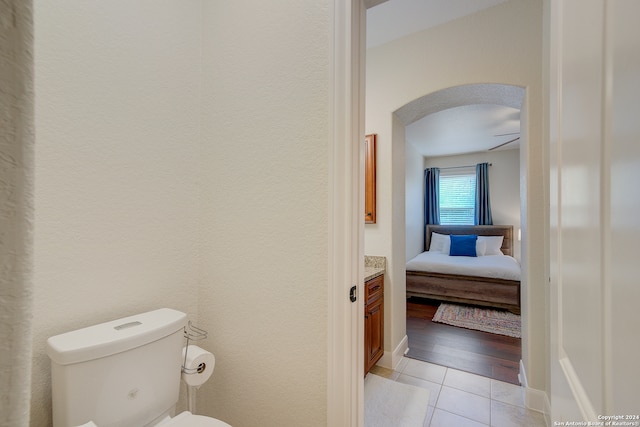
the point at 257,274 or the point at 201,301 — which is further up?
the point at 257,274

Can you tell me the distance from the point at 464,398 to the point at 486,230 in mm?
4316

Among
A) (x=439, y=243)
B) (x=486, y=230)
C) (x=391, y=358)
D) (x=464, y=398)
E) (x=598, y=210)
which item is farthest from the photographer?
(x=439, y=243)

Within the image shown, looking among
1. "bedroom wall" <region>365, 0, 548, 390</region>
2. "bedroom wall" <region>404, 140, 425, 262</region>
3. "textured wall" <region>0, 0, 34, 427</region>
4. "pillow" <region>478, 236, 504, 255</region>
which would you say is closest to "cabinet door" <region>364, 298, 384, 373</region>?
"bedroom wall" <region>365, 0, 548, 390</region>

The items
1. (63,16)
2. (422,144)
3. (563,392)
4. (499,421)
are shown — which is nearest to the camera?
(563,392)

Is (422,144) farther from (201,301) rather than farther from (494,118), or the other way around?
(201,301)

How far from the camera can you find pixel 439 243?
5539 mm

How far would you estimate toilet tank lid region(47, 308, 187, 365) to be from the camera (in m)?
0.87

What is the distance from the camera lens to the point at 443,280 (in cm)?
403

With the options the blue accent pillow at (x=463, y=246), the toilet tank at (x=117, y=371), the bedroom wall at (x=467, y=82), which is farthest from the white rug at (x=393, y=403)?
the blue accent pillow at (x=463, y=246)

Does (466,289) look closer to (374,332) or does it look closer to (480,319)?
(480,319)

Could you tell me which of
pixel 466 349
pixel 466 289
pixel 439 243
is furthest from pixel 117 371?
pixel 439 243

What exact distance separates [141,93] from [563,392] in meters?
1.75

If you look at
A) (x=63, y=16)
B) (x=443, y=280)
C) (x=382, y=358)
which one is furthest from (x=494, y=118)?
(x=63, y=16)

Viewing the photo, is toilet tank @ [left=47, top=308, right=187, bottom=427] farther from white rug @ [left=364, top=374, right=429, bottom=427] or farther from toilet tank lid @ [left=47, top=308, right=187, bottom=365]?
white rug @ [left=364, top=374, right=429, bottom=427]
